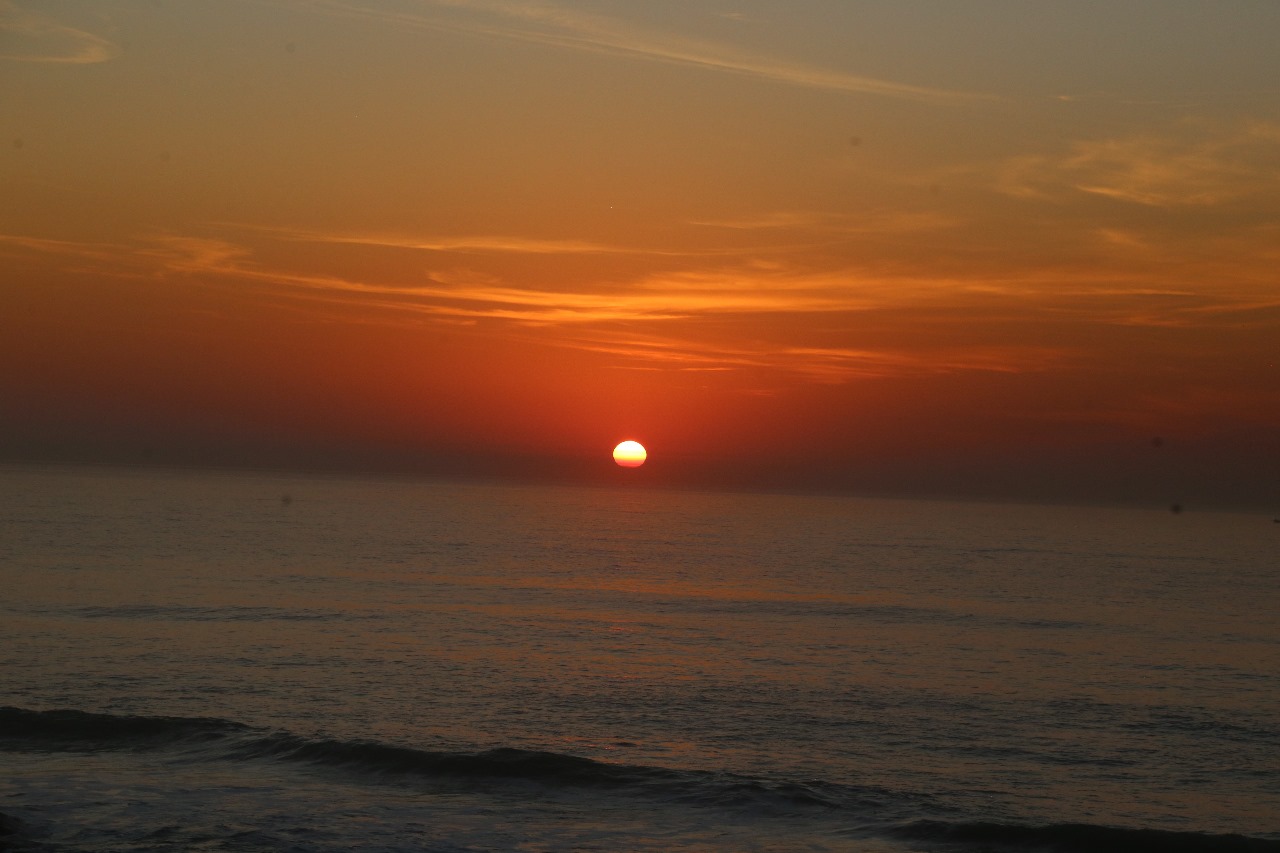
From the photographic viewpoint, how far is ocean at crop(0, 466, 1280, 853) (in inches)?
765

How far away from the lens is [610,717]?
89.6ft

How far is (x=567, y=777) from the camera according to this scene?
2219cm

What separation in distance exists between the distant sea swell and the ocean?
0.08 m

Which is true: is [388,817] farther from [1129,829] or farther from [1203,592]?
[1203,592]

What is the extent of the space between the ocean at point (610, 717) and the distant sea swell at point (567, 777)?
0.08 m

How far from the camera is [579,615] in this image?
4734 centimetres

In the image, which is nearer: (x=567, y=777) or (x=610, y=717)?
(x=567, y=777)

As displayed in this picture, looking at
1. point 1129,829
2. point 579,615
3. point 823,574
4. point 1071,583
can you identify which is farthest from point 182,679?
point 1071,583

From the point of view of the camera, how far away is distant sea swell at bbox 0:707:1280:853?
19406 millimetres

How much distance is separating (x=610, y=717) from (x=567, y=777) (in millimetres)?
5164

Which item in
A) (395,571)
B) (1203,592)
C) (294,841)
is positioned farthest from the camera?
(1203,592)

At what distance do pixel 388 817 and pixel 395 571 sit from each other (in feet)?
151

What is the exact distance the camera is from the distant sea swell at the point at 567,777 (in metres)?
19.4

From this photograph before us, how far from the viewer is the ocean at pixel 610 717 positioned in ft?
63.8
